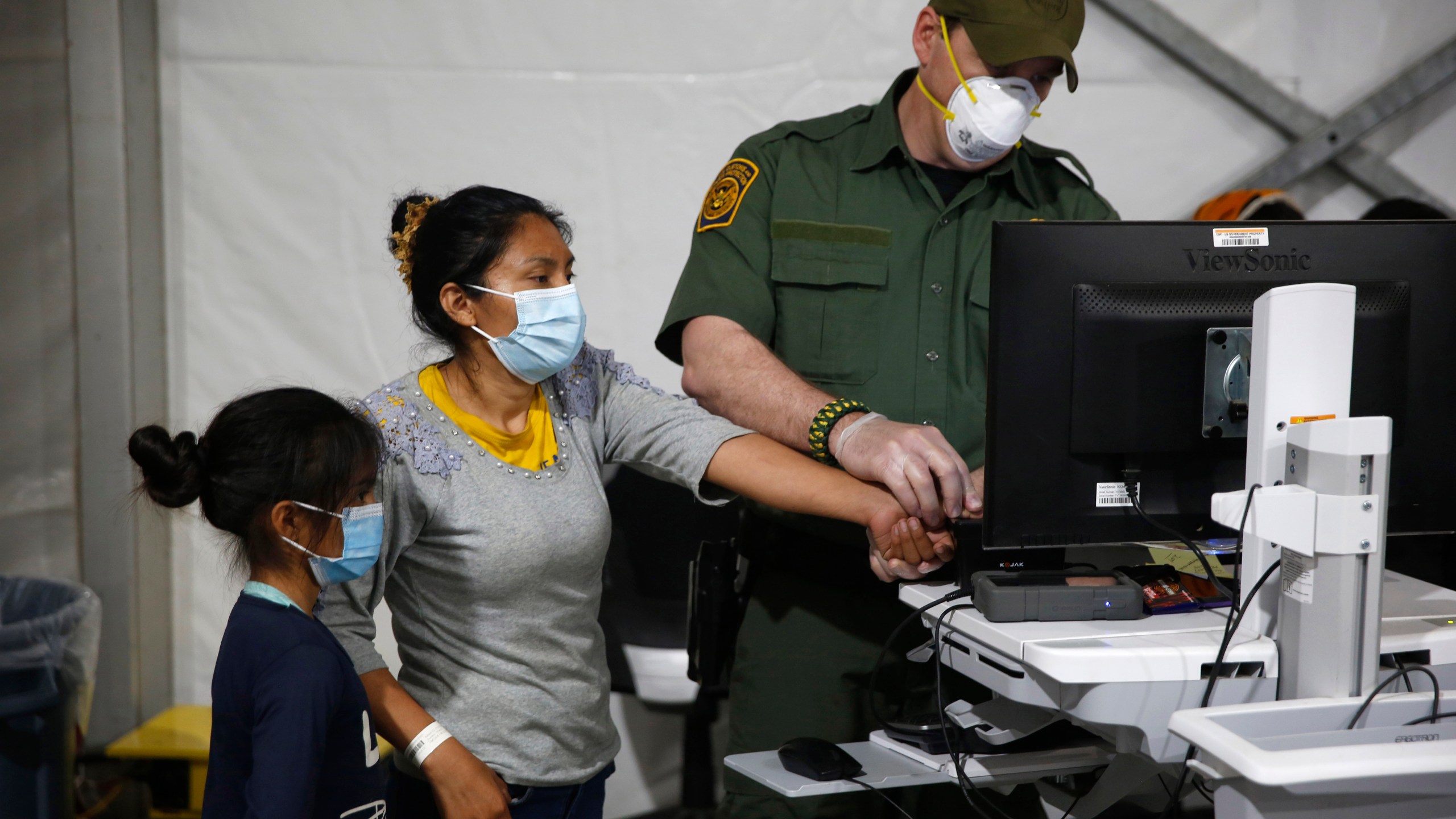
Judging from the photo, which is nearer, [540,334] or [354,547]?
[354,547]

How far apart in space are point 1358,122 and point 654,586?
2132 mm

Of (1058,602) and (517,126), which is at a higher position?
(517,126)

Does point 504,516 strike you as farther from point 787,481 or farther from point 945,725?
point 945,725

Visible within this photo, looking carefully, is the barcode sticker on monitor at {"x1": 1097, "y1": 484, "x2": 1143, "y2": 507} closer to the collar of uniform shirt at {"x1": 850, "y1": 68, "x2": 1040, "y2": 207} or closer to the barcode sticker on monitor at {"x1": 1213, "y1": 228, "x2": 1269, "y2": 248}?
the barcode sticker on monitor at {"x1": 1213, "y1": 228, "x2": 1269, "y2": 248}

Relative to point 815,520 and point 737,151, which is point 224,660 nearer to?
point 815,520

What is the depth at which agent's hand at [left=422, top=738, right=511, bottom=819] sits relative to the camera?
124 cm

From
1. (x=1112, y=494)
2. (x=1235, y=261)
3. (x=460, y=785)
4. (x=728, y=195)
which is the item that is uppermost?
(x=728, y=195)

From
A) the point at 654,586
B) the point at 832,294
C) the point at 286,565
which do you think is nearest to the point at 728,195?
the point at 832,294

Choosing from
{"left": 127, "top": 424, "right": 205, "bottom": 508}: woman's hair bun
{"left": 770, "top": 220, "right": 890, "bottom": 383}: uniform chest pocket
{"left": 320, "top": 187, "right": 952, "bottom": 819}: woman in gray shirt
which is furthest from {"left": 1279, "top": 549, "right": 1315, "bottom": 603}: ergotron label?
{"left": 127, "top": 424, "right": 205, "bottom": 508}: woman's hair bun

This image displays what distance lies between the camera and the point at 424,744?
1254mm

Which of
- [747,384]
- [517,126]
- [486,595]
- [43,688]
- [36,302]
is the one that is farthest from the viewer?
[517,126]

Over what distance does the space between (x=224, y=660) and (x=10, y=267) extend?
1.77m

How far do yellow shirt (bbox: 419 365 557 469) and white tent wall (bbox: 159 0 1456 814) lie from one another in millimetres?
1236

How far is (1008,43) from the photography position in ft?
5.49
